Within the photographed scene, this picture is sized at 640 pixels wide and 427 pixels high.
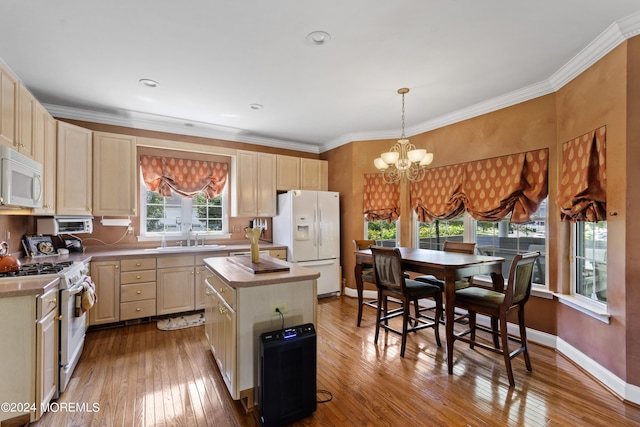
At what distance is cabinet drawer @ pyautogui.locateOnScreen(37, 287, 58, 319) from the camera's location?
1.90m

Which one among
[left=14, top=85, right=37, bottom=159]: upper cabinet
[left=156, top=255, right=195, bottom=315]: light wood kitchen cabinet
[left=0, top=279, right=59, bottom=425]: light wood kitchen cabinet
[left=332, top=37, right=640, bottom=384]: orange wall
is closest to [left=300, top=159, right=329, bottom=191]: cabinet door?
[left=332, top=37, right=640, bottom=384]: orange wall

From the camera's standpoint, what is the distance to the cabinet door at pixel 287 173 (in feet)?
16.2

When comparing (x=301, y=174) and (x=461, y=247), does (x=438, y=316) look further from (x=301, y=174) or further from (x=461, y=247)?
(x=301, y=174)

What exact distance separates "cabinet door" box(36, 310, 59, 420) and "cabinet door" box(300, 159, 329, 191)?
3.63 meters

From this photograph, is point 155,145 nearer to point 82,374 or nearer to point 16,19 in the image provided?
point 16,19

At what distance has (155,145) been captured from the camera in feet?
13.6

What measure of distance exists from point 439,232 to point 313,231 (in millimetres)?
1881

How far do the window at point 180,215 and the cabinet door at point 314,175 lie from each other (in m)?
1.33

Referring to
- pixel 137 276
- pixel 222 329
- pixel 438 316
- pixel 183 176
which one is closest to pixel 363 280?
pixel 438 316

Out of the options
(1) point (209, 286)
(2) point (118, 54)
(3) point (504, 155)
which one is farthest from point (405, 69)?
(1) point (209, 286)

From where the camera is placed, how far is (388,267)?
301 centimetres

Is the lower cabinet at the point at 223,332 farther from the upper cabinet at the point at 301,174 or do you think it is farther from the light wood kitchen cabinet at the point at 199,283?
the upper cabinet at the point at 301,174

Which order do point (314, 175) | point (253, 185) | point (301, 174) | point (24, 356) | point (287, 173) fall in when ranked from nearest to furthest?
1. point (24, 356)
2. point (253, 185)
3. point (287, 173)
4. point (301, 174)
5. point (314, 175)

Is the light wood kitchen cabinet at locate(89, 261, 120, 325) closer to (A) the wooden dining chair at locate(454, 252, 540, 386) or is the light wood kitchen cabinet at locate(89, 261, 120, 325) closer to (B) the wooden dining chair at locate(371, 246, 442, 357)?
(B) the wooden dining chair at locate(371, 246, 442, 357)
